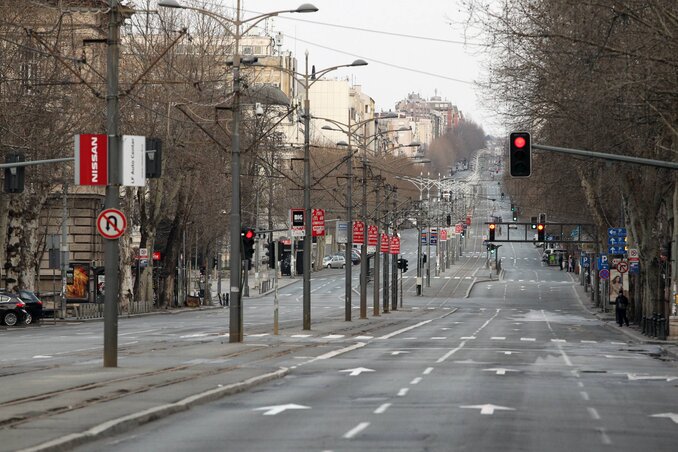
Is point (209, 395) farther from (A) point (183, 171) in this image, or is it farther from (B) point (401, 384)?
(A) point (183, 171)

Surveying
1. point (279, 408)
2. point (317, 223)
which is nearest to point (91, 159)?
point (279, 408)

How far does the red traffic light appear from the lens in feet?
104

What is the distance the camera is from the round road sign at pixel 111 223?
26.8 metres

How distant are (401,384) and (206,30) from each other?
184 feet

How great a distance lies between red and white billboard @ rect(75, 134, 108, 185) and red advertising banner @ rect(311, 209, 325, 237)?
2771 centimetres

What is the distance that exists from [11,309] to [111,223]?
1388 inches

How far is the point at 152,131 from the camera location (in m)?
69.7

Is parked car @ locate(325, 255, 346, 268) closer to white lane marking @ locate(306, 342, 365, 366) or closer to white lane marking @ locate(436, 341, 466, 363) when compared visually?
white lane marking @ locate(436, 341, 466, 363)

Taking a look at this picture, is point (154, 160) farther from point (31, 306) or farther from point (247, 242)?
point (31, 306)

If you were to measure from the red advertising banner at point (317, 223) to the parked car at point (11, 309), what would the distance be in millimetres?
13981

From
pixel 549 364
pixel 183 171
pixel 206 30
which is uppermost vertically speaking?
pixel 206 30

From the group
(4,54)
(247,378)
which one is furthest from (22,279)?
(247,378)

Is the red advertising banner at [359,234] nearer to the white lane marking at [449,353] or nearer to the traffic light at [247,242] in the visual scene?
the white lane marking at [449,353]

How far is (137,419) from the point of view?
18078 millimetres
